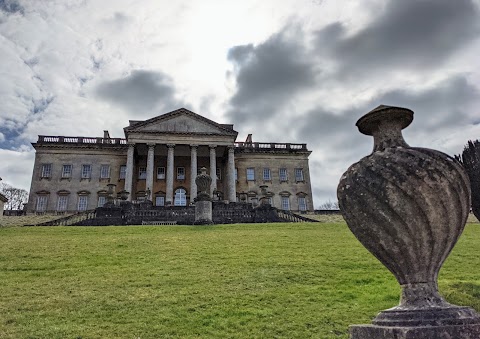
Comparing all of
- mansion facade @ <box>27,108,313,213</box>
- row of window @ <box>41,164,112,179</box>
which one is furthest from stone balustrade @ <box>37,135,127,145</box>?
row of window @ <box>41,164,112,179</box>

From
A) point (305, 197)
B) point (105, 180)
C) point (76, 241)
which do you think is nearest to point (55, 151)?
point (105, 180)

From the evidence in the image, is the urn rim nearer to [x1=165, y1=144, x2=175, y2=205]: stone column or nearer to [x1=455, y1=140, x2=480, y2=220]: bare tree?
[x1=455, y1=140, x2=480, y2=220]: bare tree

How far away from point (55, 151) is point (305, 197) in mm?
35306

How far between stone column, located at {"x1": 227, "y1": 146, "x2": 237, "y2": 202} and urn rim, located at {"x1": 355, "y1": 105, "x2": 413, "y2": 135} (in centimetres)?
4616

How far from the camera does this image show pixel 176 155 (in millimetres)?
57281

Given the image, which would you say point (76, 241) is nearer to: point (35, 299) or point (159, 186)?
point (35, 299)

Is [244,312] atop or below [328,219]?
below

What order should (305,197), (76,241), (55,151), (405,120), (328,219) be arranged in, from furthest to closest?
(305,197), (55,151), (328,219), (76,241), (405,120)

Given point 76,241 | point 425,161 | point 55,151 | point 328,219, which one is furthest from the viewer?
point 55,151

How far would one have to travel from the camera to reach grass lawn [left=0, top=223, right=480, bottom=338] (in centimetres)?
769

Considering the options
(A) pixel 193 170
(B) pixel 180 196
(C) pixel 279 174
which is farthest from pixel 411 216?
(C) pixel 279 174

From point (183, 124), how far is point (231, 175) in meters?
9.42

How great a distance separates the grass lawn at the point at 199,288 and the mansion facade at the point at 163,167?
3618 cm

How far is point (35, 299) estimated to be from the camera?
9.32 meters
